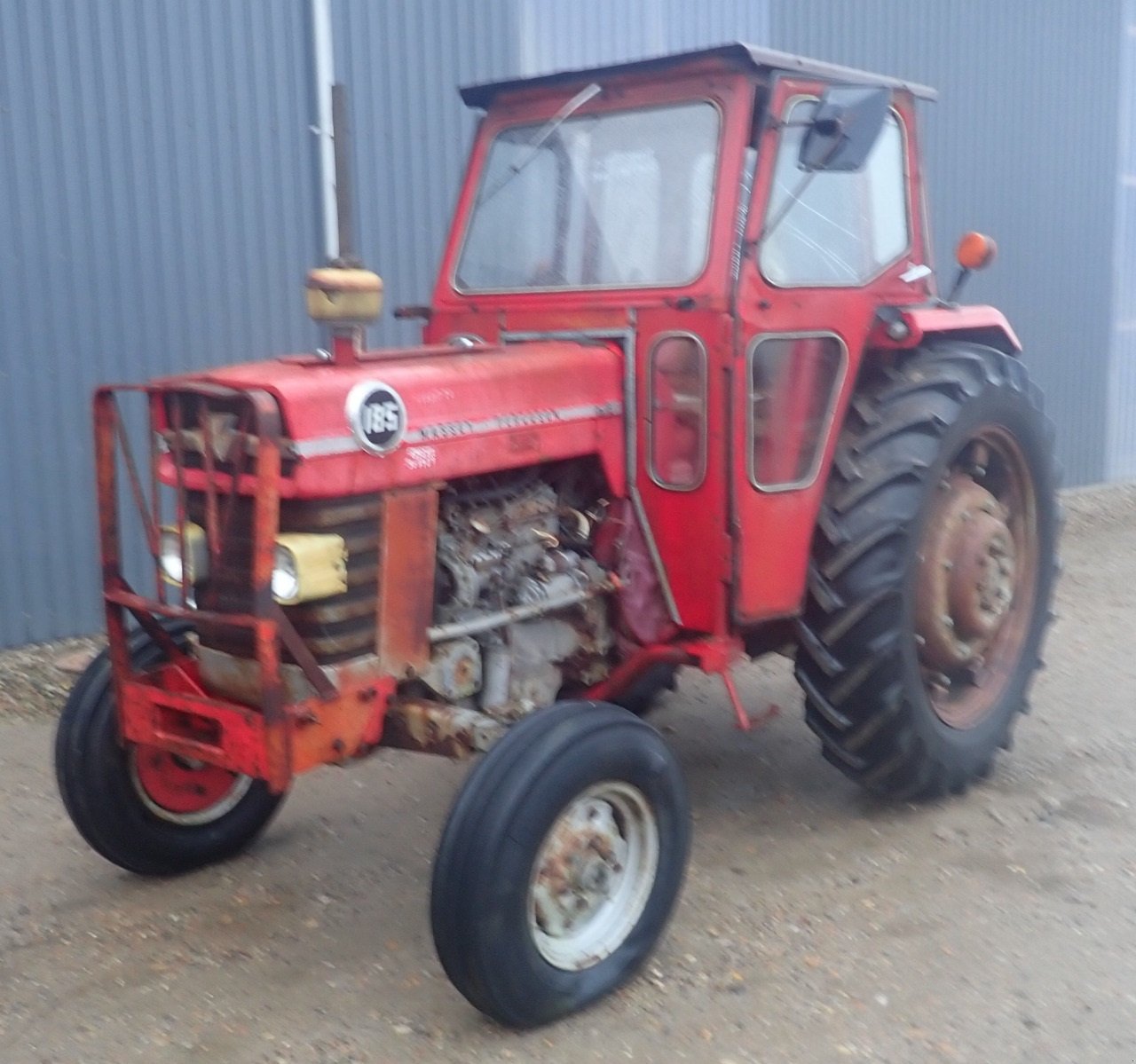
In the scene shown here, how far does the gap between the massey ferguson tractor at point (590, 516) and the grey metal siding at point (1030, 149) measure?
17.4ft

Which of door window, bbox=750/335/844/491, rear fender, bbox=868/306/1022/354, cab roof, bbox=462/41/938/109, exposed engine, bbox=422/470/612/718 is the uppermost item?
cab roof, bbox=462/41/938/109

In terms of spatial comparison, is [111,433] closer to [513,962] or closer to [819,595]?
[513,962]

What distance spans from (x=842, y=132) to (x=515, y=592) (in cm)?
148

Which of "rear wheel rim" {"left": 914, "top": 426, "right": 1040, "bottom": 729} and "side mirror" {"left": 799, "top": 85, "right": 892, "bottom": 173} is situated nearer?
"side mirror" {"left": 799, "top": 85, "right": 892, "bottom": 173}

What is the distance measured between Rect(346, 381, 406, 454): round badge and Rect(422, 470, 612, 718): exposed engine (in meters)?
0.33

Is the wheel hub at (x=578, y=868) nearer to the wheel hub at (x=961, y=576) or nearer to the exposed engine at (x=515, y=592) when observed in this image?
the exposed engine at (x=515, y=592)

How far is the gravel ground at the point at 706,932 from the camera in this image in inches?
117

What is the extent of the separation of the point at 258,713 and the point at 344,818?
1.34 meters

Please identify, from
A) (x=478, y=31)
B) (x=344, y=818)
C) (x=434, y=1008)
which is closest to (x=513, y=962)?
(x=434, y=1008)

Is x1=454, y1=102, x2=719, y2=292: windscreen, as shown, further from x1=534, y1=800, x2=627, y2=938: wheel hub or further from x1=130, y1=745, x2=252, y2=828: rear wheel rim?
x1=130, y1=745, x2=252, y2=828: rear wheel rim

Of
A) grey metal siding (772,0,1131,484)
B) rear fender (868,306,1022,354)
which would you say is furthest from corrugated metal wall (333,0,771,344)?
rear fender (868,306,1022,354)

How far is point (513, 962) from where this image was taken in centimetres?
288

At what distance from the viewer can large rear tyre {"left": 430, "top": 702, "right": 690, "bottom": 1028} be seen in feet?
9.32

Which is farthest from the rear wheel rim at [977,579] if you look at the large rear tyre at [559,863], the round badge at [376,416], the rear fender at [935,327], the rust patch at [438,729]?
the round badge at [376,416]
